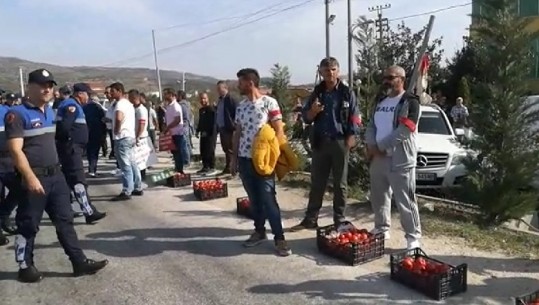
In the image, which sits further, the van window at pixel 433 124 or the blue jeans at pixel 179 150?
the blue jeans at pixel 179 150

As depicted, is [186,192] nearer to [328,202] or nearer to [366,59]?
[328,202]

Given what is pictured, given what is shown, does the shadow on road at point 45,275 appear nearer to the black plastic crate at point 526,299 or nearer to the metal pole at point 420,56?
the black plastic crate at point 526,299

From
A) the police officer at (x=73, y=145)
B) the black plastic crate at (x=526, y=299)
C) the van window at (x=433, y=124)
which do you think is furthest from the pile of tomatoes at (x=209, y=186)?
the black plastic crate at (x=526, y=299)

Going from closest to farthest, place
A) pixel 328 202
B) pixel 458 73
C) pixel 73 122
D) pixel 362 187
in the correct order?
pixel 73 122 < pixel 328 202 < pixel 362 187 < pixel 458 73

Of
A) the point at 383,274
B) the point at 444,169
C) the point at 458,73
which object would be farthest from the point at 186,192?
the point at 458,73

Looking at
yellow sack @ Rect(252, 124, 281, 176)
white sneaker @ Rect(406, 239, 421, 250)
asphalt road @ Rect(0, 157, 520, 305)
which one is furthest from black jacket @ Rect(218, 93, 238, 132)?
white sneaker @ Rect(406, 239, 421, 250)

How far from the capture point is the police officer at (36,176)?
478 cm

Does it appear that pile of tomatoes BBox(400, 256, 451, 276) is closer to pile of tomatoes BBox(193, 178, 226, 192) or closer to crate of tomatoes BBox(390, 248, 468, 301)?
crate of tomatoes BBox(390, 248, 468, 301)

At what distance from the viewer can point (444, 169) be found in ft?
30.2

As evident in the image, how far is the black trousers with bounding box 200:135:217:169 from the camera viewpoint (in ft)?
38.0

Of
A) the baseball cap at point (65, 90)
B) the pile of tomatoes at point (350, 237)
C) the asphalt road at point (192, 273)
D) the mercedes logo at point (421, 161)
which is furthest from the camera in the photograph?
the baseball cap at point (65, 90)

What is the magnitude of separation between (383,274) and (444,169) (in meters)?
4.81

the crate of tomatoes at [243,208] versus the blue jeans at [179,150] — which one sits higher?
the blue jeans at [179,150]

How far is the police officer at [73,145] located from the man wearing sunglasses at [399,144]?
3945 mm
